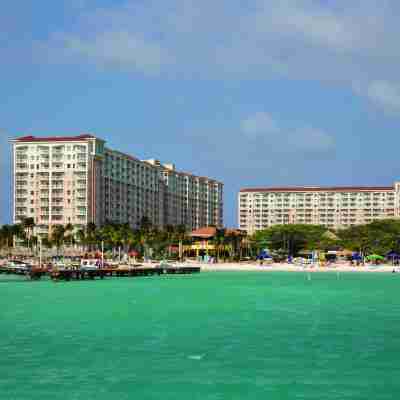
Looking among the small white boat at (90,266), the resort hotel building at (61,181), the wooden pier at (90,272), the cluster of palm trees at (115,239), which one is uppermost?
the resort hotel building at (61,181)

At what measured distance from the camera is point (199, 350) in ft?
106

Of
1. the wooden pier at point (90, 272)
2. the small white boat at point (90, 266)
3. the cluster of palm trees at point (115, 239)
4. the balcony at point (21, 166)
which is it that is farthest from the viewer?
the balcony at point (21, 166)

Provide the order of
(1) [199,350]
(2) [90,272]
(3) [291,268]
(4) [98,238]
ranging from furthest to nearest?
(4) [98,238] → (3) [291,268] → (2) [90,272] → (1) [199,350]

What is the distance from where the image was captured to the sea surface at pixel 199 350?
2472 cm

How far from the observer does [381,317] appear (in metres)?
46.5

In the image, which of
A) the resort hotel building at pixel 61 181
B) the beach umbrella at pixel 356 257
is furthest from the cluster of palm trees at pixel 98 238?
the beach umbrella at pixel 356 257

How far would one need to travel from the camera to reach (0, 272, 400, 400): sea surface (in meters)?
24.7

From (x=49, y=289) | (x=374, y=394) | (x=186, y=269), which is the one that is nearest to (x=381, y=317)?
(x=374, y=394)

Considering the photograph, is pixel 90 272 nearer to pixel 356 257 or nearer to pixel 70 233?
pixel 70 233

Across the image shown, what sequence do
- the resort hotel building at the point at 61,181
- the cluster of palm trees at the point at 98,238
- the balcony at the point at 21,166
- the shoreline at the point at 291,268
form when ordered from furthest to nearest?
the balcony at the point at 21,166 → the resort hotel building at the point at 61,181 → the cluster of palm trees at the point at 98,238 → the shoreline at the point at 291,268

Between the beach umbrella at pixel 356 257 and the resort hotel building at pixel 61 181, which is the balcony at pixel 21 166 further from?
the beach umbrella at pixel 356 257

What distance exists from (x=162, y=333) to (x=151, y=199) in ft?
524

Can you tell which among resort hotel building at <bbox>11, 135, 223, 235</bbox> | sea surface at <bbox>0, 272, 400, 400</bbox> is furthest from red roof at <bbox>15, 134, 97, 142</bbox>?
sea surface at <bbox>0, 272, 400, 400</bbox>

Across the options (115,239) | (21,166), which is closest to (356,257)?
(115,239)
